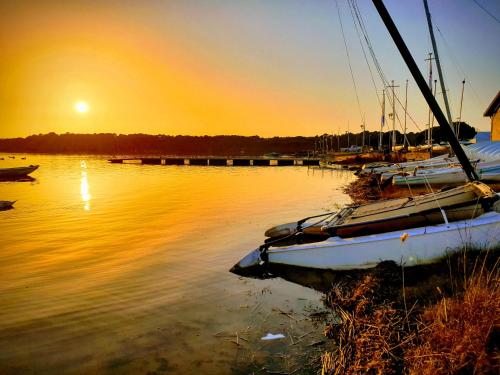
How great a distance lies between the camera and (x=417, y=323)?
5039mm

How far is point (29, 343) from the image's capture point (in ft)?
21.2

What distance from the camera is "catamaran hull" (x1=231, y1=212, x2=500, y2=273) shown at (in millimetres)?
6836

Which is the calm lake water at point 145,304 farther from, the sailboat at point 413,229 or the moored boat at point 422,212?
the moored boat at point 422,212

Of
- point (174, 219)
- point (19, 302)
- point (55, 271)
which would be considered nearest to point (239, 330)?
point (19, 302)

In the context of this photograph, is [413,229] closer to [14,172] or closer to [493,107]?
[493,107]

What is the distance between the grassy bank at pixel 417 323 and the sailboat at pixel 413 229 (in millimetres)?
308

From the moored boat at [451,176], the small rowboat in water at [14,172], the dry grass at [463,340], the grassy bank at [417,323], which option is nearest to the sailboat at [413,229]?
the grassy bank at [417,323]

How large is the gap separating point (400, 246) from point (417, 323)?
263 cm

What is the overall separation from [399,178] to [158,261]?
16.5 metres

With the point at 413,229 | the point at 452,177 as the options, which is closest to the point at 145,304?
the point at 413,229

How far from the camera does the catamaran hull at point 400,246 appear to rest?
684 centimetres

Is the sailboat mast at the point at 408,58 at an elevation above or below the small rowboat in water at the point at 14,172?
above

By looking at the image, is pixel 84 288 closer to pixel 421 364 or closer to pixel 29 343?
pixel 29 343

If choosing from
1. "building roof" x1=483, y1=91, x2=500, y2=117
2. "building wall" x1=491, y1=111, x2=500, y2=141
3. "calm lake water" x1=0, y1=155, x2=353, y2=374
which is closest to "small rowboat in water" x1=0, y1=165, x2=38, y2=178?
"calm lake water" x1=0, y1=155, x2=353, y2=374
